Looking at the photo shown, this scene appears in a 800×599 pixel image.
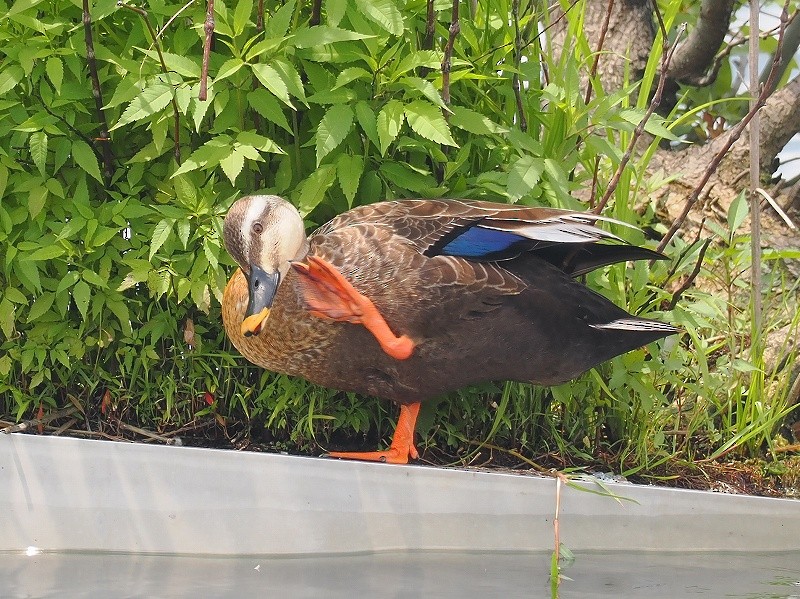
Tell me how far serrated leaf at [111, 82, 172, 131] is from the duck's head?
34 cm

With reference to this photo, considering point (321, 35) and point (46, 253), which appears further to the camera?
point (46, 253)

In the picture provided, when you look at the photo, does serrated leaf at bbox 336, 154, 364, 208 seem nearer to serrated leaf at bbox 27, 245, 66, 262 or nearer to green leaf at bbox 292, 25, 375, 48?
green leaf at bbox 292, 25, 375, 48

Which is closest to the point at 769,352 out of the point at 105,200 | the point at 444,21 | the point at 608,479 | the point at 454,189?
the point at 608,479

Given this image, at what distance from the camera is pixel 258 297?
2791 mm

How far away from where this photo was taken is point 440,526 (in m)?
2.96

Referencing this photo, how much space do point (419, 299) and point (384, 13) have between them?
0.80m

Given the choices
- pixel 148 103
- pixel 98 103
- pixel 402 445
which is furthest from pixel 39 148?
pixel 402 445

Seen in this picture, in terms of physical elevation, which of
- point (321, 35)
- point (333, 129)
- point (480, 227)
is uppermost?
point (321, 35)

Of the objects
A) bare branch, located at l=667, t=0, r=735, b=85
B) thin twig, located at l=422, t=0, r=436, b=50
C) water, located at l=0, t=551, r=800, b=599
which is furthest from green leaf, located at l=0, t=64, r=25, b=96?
bare branch, located at l=667, t=0, r=735, b=85

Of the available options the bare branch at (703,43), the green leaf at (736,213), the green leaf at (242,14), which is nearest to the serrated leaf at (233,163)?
the green leaf at (242,14)

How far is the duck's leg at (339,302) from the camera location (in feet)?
9.20

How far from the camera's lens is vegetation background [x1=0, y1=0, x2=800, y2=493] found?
2953 mm

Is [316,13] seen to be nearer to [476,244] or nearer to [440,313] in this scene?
[476,244]

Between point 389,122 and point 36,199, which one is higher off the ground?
point 389,122
